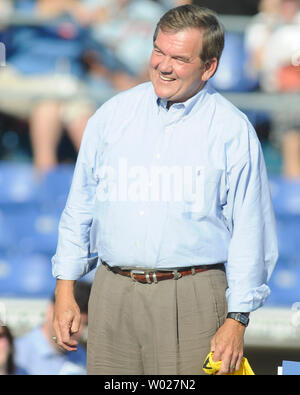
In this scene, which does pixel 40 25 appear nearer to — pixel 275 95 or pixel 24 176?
pixel 24 176

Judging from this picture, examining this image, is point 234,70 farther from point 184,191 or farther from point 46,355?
point 184,191

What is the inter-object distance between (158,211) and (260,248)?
329mm

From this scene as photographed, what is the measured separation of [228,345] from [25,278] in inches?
91.6

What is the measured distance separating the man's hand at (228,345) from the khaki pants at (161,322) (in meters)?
0.07

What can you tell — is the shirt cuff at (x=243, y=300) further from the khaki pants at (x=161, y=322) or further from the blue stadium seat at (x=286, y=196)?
the blue stadium seat at (x=286, y=196)

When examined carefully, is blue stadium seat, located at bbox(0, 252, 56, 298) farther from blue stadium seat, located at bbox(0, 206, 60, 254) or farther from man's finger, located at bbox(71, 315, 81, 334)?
man's finger, located at bbox(71, 315, 81, 334)

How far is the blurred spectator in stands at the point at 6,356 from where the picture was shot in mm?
3605

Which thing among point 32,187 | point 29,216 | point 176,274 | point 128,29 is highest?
point 128,29

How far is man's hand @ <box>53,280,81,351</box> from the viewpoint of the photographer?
2291 millimetres

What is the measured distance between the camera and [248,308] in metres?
2.18

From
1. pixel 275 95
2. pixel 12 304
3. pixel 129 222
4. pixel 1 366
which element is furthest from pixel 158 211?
pixel 275 95

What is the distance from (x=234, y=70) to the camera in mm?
4746

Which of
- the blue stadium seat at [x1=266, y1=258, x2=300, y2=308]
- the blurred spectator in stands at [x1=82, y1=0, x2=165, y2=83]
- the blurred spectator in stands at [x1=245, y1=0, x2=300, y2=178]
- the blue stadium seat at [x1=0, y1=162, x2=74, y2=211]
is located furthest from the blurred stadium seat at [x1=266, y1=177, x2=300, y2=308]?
the blue stadium seat at [x1=0, y1=162, x2=74, y2=211]

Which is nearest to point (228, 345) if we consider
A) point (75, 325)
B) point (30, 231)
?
point (75, 325)
